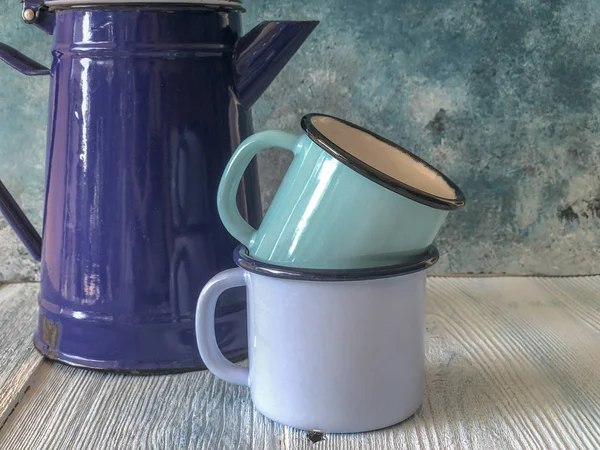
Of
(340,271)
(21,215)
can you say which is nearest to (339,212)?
(340,271)

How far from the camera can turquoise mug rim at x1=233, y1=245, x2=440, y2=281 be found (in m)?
0.52

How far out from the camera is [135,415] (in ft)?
1.96

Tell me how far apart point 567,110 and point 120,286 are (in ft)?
1.99

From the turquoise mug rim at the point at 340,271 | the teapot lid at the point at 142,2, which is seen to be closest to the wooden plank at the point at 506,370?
the turquoise mug rim at the point at 340,271

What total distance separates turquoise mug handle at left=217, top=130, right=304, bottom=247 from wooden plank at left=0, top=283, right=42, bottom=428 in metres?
0.24

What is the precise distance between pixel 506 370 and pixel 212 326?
0.28 m

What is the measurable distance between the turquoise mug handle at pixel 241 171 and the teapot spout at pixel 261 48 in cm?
11

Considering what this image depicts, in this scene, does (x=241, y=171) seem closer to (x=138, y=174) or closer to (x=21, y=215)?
(x=138, y=174)

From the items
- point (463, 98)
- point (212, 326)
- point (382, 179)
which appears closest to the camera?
point (382, 179)

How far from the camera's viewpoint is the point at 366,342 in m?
0.54

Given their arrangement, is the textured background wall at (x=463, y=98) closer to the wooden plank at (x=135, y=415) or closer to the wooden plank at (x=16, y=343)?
the wooden plank at (x=16, y=343)

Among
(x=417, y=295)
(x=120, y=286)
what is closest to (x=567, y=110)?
(x=417, y=295)

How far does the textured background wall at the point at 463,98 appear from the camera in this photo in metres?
0.92

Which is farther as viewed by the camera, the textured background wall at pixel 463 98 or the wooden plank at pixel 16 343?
the textured background wall at pixel 463 98
